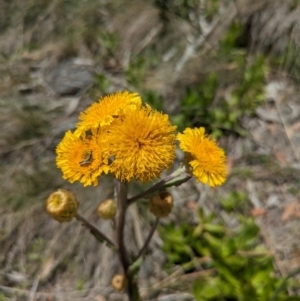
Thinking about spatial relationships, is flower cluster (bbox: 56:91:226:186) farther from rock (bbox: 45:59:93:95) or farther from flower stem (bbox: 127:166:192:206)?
rock (bbox: 45:59:93:95)

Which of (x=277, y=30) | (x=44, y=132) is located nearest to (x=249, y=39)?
(x=277, y=30)

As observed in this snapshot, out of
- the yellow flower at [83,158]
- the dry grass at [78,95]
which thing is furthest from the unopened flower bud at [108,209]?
the dry grass at [78,95]

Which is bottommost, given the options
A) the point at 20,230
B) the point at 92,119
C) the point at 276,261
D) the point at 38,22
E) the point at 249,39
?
the point at 20,230

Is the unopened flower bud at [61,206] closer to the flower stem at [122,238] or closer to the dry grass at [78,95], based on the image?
the flower stem at [122,238]

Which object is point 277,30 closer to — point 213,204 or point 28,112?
point 213,204

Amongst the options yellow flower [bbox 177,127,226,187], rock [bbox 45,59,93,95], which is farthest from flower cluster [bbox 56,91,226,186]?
rock [bbox 45,59,93,95]

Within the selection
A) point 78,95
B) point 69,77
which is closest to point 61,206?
point 78,95
